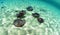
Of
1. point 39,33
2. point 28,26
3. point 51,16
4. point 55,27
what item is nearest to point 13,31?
point 28,26

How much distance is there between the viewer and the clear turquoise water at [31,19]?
9.68 m

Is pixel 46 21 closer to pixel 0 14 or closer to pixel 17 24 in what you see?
pixel 17 24

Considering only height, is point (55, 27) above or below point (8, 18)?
below

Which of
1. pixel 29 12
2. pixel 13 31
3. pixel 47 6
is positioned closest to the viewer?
A: pixel 13 31

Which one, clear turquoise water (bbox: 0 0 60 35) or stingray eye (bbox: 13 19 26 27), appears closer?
clear turquoise water (bbox: 0 0 60 35)

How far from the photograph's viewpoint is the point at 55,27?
10812mm

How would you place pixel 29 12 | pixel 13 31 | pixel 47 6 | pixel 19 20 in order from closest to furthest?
pixel 13 31 < pixel 19 20 < pixel 29 12 < pixel 47 6

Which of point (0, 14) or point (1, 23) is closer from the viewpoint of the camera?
point (1, 23)

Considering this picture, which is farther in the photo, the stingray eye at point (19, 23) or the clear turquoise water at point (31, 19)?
the stingray eye at point (19, 23)

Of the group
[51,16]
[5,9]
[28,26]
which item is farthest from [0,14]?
[51,16]

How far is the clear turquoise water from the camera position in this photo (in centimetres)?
968

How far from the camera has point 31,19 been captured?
11.0 metres

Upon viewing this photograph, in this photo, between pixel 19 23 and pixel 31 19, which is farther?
pixel 31 19

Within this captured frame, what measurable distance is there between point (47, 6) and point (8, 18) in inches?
223
